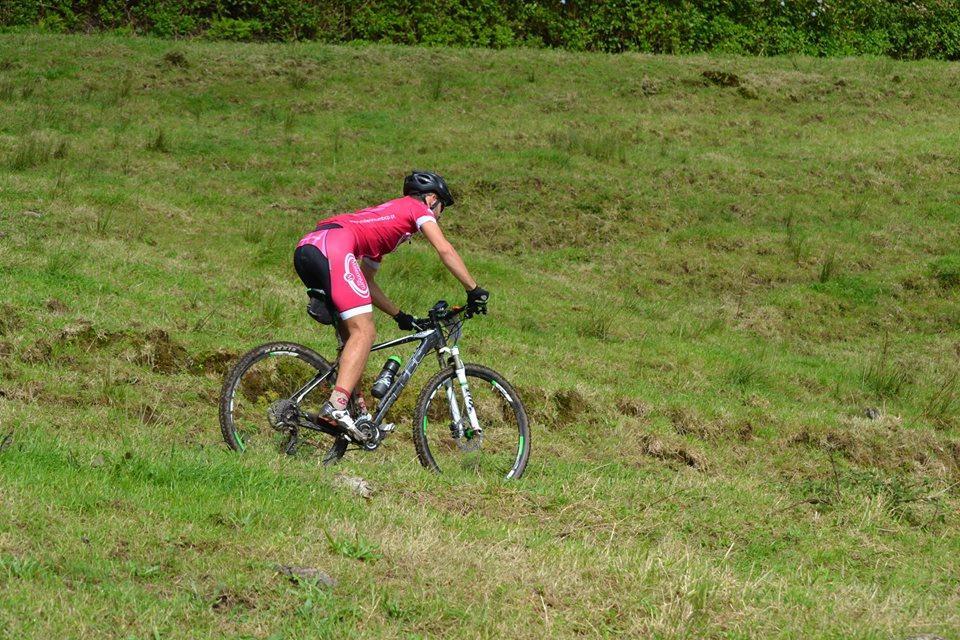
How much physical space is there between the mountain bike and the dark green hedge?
54.7 feet

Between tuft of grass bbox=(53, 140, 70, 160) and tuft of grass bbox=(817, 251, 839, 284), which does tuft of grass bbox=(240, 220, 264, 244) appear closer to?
tuft of grass bbox=(53, 140, 70, 160)

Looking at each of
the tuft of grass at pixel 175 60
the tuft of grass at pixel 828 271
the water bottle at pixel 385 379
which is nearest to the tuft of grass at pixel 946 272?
the tuft of grass at pixel 828 271

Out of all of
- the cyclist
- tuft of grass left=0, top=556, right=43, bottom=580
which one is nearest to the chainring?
the cyclist

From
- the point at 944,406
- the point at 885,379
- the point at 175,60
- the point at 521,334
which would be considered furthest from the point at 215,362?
the point at 175,60

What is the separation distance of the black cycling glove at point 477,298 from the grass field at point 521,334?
3.81 ft

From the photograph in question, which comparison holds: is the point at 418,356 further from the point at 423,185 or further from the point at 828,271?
the point at 828,271

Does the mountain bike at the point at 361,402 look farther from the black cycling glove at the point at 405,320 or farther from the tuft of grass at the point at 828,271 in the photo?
the tuft of grass at the point at 828,271

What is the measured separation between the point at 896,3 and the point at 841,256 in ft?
52.3

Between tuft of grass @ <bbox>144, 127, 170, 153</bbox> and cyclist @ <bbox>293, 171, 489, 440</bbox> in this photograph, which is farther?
tuft of grass @ <bbox>144, 127, 170, 153</bbox>

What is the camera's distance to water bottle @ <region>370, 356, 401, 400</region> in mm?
7543

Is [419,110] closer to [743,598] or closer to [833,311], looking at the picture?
[833,311]

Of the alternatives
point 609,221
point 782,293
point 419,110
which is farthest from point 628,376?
point 419,110

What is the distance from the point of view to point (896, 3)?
2866cm

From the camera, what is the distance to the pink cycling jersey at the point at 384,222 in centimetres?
741
